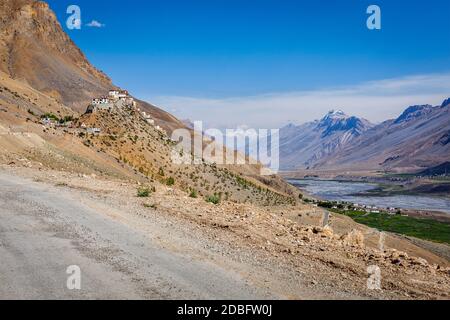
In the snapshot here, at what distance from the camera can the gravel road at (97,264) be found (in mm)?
8266

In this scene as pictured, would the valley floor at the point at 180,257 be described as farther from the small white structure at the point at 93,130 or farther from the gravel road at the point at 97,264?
the small white structure at the point at 93,130

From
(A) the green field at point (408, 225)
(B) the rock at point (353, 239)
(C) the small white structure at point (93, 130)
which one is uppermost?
(C) the small white structure at point (93, 130)

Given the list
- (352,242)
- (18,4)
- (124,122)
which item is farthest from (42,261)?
(18,4)

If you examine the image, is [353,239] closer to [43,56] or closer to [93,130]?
[93,130]

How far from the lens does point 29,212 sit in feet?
47.5

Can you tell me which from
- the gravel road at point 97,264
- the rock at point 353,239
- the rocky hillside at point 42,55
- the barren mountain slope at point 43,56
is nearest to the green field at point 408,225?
the barren mountain slope at point 43,56

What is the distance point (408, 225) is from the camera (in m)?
101

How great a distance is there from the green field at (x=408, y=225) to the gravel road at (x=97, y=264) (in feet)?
272

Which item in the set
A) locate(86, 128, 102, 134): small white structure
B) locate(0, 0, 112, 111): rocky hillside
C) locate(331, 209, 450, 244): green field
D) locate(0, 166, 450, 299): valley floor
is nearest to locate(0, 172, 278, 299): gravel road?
locate(0, 166, 450, 299): valley floor

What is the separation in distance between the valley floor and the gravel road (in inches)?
0.8

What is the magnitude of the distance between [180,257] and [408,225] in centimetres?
10032

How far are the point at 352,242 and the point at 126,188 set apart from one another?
10.5 m

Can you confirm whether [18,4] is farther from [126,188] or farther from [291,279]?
[291,279]

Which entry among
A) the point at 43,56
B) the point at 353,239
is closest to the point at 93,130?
the point at 353,239
